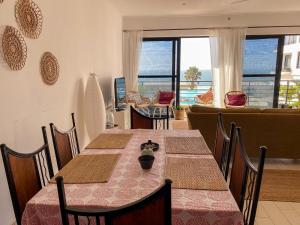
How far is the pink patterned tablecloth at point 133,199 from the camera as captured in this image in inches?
41.1

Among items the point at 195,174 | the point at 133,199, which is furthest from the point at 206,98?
the point at 133,199

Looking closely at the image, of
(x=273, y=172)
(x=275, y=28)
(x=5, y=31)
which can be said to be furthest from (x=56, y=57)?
(x=275, y=28)

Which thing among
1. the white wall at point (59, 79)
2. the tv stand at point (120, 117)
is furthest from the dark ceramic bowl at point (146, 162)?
the tv stand at point (120, 117)

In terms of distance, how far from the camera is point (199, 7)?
5059mm

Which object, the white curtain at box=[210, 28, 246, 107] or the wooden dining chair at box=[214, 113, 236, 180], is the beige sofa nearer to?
the wooden dining chair at box=[214, 113, 236, 180]

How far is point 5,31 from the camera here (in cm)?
182

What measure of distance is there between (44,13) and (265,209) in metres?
2.86

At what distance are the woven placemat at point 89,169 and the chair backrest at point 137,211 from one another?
1.57ft

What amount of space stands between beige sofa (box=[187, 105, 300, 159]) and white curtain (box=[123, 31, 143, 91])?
321cm

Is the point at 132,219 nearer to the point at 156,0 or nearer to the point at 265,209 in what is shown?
the point at 265,209

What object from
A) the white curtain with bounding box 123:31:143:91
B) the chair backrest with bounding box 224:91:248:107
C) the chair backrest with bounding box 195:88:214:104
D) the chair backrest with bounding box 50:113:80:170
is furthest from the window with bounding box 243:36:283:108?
the chair backrest with bounding box 50:113:80:170

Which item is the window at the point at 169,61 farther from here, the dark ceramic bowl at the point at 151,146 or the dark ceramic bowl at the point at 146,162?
the dark ceramic bowl at the point at 146,162

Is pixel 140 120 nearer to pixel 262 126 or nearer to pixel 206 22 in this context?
pixel 262 126

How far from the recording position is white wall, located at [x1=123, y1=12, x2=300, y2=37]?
Answer: 223 inches
